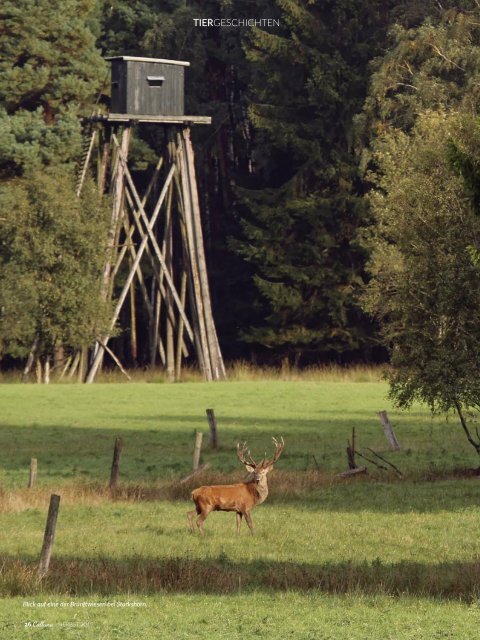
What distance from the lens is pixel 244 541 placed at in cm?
2516

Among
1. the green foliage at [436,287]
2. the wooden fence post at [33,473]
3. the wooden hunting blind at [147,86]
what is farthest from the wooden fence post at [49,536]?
the wooden hunting blind at [147,86]

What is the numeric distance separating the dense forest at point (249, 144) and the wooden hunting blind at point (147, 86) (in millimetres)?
5323

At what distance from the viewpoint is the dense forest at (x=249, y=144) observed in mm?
72562

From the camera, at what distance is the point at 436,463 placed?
38.0m

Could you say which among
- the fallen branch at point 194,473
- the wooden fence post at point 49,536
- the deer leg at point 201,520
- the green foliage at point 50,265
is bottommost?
the green foliage at point 50,265

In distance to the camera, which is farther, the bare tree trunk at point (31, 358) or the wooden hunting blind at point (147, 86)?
the bare tree trunk at point (31, 358)

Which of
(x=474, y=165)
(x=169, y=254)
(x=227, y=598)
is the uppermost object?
(x=474, y=165)

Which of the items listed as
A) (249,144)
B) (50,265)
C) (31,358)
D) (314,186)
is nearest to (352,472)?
(50,265)

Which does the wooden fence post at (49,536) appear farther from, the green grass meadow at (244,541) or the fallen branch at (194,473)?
the fallen branch at (194,473)

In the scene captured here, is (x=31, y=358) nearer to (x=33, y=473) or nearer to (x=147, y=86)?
(x=147, y=86)

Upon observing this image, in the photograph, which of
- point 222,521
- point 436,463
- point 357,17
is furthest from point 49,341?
point 222,521

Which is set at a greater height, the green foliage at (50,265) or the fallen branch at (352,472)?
the fallen branch at (352,472)

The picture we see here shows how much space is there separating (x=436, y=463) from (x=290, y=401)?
2281 cm

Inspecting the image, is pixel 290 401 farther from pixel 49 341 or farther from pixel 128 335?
pixel 128 335
